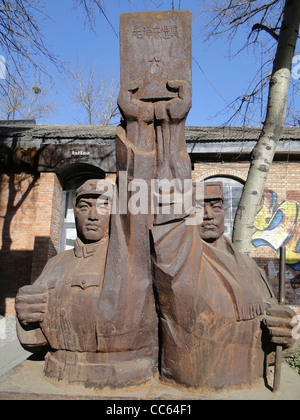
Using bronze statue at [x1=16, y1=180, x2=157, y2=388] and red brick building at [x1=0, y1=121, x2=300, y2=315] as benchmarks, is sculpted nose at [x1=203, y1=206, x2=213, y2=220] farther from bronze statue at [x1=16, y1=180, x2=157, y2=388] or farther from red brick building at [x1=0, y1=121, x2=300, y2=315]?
red brick building at [x1=0, y1=121, x2=300, y2=315]

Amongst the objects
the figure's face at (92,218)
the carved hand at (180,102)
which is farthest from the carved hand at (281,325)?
the carved hand at (180,102)

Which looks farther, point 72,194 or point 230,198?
point 72,194

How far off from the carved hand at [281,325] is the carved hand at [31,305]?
5.73 feet

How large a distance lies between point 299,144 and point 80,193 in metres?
7.26

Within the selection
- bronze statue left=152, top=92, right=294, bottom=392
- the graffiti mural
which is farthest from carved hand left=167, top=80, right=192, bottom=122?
the graffiti mural

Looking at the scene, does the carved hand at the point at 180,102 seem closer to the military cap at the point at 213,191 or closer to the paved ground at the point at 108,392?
the military cap at the point at 213,191

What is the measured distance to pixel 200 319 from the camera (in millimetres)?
2580

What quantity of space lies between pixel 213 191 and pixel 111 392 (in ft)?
5.96

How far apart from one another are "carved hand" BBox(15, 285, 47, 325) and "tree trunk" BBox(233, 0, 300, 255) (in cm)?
294

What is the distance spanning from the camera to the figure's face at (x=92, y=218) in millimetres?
Answer: 3092
